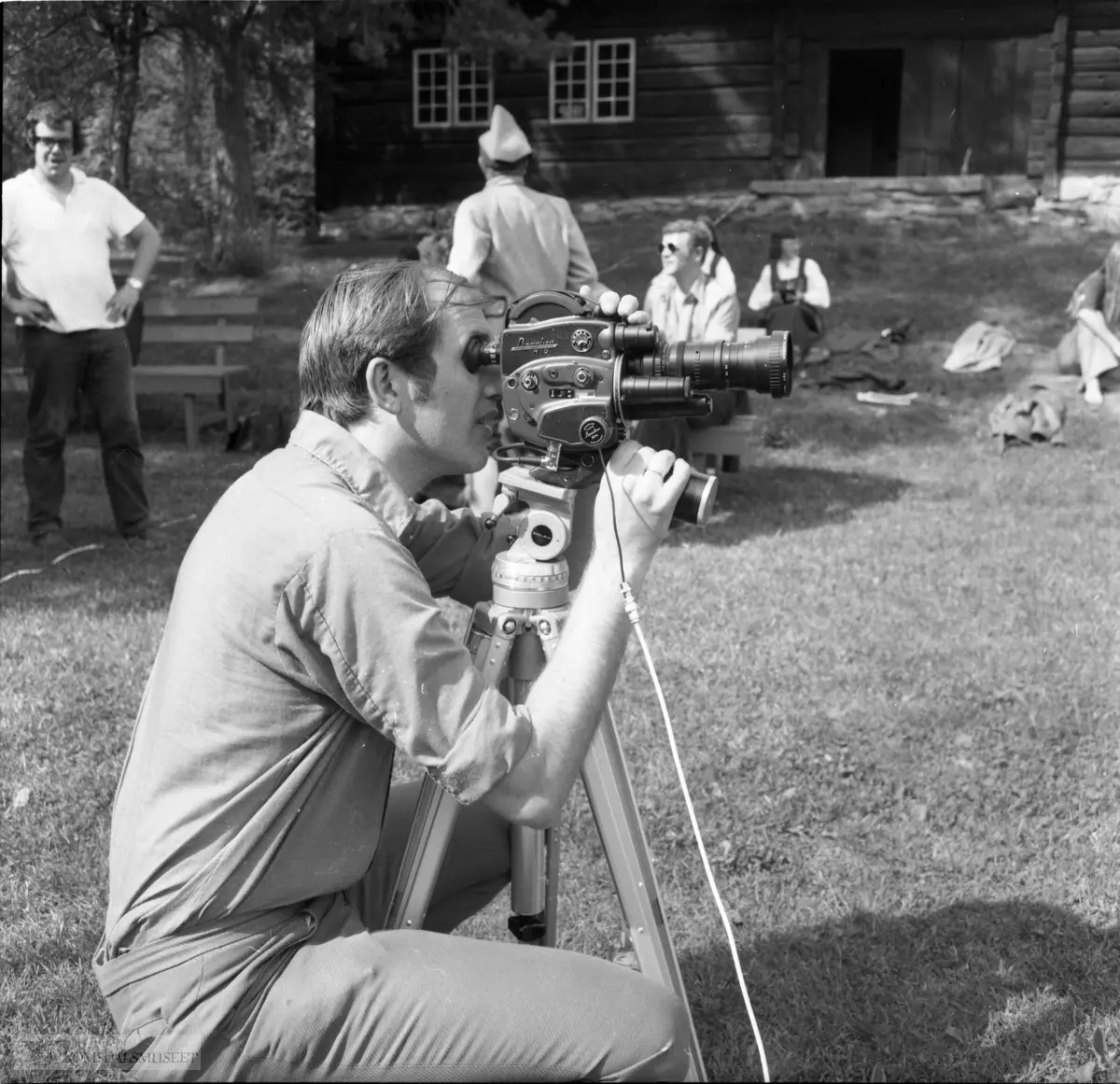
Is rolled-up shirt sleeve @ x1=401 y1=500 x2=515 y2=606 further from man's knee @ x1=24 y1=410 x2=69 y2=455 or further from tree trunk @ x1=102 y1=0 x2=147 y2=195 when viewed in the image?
tree trunk @ x1=102 y1=0 x2=147 y2=195

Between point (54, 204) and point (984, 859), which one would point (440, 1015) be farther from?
point (54, 204)

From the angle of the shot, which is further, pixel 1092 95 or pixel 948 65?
pixel 948 65

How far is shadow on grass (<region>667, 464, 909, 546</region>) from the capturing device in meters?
7.23

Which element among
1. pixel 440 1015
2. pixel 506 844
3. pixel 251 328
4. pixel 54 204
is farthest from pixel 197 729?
pixel 251 328

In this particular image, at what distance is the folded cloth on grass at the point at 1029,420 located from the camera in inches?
377

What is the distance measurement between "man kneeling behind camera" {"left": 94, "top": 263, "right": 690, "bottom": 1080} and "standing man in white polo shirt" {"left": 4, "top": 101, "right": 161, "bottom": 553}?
17.0 feet

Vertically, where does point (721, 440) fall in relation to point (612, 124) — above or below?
below

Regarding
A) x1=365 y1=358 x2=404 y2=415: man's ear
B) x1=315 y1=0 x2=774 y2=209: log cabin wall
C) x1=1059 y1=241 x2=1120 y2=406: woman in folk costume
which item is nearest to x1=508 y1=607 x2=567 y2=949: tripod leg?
x1=365 y1=358 x2=404 y2=415: man's ear

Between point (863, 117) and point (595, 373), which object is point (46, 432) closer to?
point (595, 373)

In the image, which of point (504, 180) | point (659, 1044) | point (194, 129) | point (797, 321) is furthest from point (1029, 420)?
point (194, 129)

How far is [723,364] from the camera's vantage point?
2.16 meters

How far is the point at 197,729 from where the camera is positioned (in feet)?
6.46

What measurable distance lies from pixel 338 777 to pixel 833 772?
7.83ft

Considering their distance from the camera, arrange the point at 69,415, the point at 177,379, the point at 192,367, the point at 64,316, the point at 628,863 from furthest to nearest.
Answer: the point at 192,367, the point at 177,379, the point at 69,415, the point at 64,316, the point at 628,863
